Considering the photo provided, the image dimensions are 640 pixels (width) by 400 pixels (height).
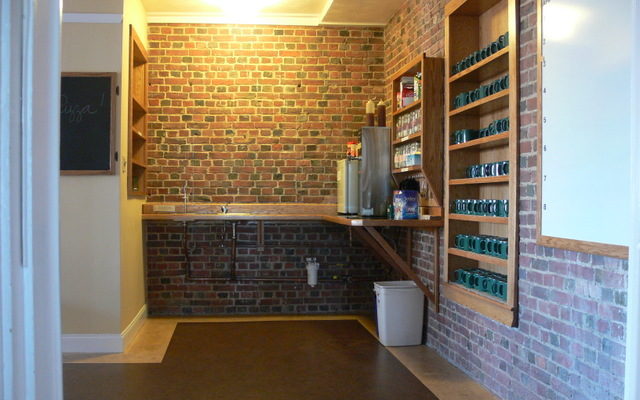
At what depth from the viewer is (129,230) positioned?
5535 millimetres

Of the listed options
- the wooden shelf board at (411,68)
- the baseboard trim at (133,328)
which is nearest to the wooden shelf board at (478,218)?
the wooden shelf board at (411,68)

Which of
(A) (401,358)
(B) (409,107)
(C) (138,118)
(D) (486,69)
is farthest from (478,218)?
(C) (138,118)

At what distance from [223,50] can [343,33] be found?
4.32ft

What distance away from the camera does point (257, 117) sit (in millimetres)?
6656

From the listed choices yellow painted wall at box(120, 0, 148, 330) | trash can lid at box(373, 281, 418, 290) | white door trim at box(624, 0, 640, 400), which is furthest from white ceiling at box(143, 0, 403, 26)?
white door trim at box(624, 0, 640, 400)

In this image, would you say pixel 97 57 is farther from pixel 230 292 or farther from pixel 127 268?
pixel 230 292

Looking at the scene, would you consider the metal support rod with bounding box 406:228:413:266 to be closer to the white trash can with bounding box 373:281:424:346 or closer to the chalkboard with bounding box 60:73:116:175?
the white trash can with bounding box 373:281:424:346

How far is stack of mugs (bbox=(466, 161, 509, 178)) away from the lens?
3.69 meters

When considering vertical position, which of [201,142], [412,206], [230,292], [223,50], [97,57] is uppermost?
[223,50]

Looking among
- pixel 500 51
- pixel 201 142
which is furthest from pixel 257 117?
pixel 500 51

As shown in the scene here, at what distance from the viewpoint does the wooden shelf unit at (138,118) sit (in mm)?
5793

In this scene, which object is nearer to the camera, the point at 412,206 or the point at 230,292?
the point at 412,206

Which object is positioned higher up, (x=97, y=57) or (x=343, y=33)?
(x=343, y=33)

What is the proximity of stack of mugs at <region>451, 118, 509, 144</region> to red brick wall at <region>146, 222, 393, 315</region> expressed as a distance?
2521 mm
